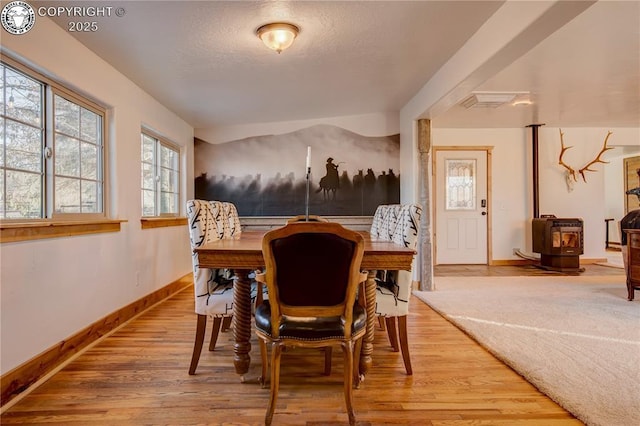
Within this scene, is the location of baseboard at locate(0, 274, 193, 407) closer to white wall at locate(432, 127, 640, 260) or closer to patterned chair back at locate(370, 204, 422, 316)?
patterned chair back at locate(370, 204, 422, 316)

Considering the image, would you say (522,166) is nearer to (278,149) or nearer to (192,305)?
(278,149)

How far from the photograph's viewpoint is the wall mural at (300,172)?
5.12m

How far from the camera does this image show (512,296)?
3975 millimetres

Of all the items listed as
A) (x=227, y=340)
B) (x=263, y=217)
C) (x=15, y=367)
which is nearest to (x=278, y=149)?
(x=263, y=217)

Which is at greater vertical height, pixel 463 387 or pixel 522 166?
pixel 522 166

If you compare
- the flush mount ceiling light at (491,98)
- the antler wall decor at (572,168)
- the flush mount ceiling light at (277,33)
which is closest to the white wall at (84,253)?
the flush mount ceiling light at (277,33)

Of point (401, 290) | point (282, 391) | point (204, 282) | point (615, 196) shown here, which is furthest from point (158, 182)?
point (615, 196)

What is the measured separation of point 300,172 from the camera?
204 inches

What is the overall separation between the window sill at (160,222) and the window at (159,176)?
13 cm

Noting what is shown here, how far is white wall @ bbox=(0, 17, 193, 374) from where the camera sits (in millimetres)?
1975

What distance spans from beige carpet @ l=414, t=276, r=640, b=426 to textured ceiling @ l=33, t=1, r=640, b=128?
209 cm

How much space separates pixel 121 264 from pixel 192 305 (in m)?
0.88

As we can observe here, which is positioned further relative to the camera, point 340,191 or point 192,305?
point 340,191

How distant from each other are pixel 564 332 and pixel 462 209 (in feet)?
11.5
